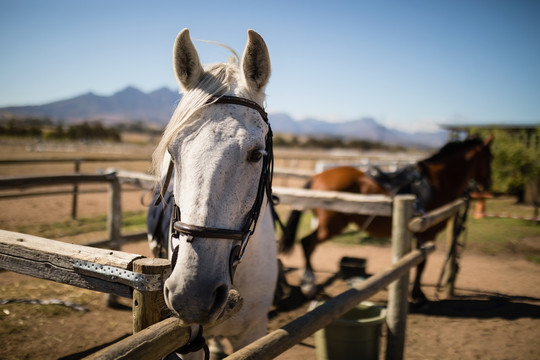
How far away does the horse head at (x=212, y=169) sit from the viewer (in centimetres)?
114

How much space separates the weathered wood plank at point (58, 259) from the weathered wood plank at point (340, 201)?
241cm

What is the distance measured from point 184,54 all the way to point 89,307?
371 cm

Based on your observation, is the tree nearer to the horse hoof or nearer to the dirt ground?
the dirt ground

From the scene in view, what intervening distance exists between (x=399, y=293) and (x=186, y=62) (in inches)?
95.5

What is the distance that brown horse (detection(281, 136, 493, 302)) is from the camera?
483cm

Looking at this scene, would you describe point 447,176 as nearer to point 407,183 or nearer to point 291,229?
point 407,183

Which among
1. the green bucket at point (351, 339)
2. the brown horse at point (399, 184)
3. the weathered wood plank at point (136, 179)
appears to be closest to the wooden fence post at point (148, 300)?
the green bucket at point (351, 339)

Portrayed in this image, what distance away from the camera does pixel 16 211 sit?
27.0 feet

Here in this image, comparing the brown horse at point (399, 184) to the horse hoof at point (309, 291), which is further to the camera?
the brown horse at point (399, 184)

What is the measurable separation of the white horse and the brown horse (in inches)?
127

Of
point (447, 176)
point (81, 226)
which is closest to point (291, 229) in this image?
point (447, 176)

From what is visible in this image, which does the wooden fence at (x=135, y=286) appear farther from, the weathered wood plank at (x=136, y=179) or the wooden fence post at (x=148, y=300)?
the weathered wood plank at (x=136, y=179)

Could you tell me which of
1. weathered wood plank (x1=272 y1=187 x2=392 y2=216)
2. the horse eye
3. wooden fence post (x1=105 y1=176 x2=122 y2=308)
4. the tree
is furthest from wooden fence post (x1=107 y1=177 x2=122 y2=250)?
the tree

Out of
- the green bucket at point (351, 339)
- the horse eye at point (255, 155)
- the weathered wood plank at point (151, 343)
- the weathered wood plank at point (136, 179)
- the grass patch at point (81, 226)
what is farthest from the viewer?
the grass patch at point (81, 226)
